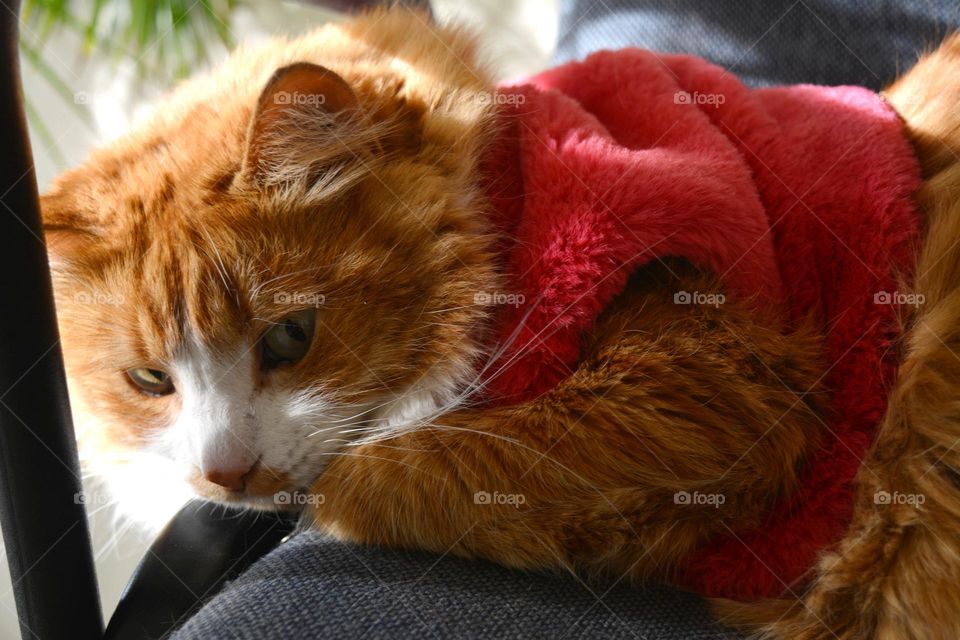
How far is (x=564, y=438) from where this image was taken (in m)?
0.93

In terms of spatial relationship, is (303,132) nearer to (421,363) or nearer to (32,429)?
(421,363)

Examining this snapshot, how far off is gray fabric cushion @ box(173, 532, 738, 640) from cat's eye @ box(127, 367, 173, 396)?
0.95 ft

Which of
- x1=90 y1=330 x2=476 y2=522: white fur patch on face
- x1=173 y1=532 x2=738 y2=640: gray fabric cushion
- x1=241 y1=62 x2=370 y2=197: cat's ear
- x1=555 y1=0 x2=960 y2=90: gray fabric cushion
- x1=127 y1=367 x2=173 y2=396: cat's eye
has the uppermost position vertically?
x1=555 y1=0 x2=960 y2=90: gray fabric cushion

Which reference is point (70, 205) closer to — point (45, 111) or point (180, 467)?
point (180, 467)

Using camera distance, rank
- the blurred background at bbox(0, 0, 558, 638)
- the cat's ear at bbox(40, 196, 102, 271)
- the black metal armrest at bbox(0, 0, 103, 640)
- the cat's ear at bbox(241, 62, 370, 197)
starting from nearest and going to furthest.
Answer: the black metal armrest at bbox(0, 0, 103, 640) < the cat's ear at bbox(241, 62, 370, 197) < the cat's ear at bbox(40, 196, 102, 271) < the blurred background at bbox(0, 0, 558, 638)

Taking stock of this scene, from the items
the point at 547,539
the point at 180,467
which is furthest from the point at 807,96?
the point at 180,467

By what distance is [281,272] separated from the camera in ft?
3.20

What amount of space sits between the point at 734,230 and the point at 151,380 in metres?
0.82

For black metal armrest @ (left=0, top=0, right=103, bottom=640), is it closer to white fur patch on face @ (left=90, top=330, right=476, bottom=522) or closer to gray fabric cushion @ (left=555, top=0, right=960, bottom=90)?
white fur patch on face @ (left=90, top=330, right=476, bottom=522)

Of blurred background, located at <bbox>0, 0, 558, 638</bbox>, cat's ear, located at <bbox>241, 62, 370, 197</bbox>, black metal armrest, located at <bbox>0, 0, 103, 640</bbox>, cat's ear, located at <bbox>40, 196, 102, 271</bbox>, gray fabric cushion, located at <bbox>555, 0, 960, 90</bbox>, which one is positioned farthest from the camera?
blurred background, located at <bbox>0, 0, 558, 638</bbox>

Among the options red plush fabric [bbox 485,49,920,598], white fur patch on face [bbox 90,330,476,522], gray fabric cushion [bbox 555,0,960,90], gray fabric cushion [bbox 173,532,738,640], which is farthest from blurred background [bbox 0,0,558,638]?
gray fabric cushion [bbox 173,532,738,640]

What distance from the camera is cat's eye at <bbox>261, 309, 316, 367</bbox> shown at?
0.99 m

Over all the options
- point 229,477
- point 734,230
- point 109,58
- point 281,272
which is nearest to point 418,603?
point 229,477

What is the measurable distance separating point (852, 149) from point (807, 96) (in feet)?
0.55
